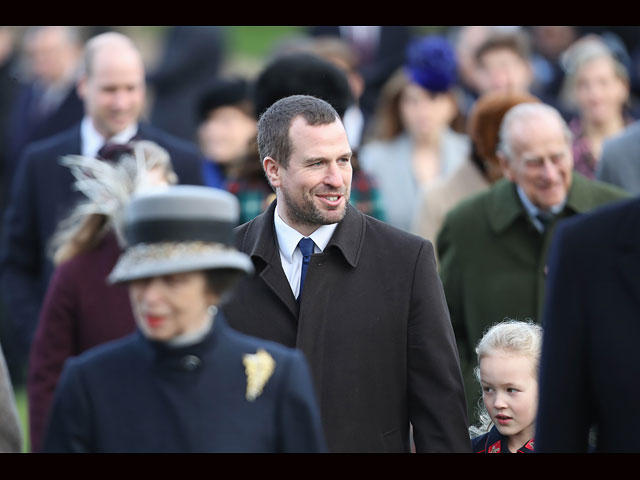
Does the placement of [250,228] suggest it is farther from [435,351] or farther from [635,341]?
[635,341]

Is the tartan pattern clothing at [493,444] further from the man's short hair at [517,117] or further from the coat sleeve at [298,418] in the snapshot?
the man's short hair at [517,117]

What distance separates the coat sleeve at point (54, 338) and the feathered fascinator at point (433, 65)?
12.6ft

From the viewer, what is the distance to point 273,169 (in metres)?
4.98

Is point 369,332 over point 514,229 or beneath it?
beneath

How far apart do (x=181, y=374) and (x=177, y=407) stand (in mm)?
84

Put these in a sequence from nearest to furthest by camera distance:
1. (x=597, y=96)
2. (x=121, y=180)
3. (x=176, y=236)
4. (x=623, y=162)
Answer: (x=176, y=236) < (x=121, y=180) < (x=623, y=162) < (x=597, y=96)

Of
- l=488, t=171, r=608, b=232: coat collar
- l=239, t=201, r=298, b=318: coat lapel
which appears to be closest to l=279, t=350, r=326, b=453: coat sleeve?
l=239, t=201, r=298, b=318: coat lapel

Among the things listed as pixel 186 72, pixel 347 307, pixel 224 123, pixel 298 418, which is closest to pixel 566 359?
pixel 298 418

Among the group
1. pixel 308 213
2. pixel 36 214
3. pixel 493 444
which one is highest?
pixel 36 214

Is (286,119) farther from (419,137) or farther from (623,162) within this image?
(419,137)

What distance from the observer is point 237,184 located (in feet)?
22.4

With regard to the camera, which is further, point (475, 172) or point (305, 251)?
point (475, 172)

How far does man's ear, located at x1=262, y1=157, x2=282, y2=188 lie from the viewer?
16.3 feet

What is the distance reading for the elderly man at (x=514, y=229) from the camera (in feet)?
20.9
